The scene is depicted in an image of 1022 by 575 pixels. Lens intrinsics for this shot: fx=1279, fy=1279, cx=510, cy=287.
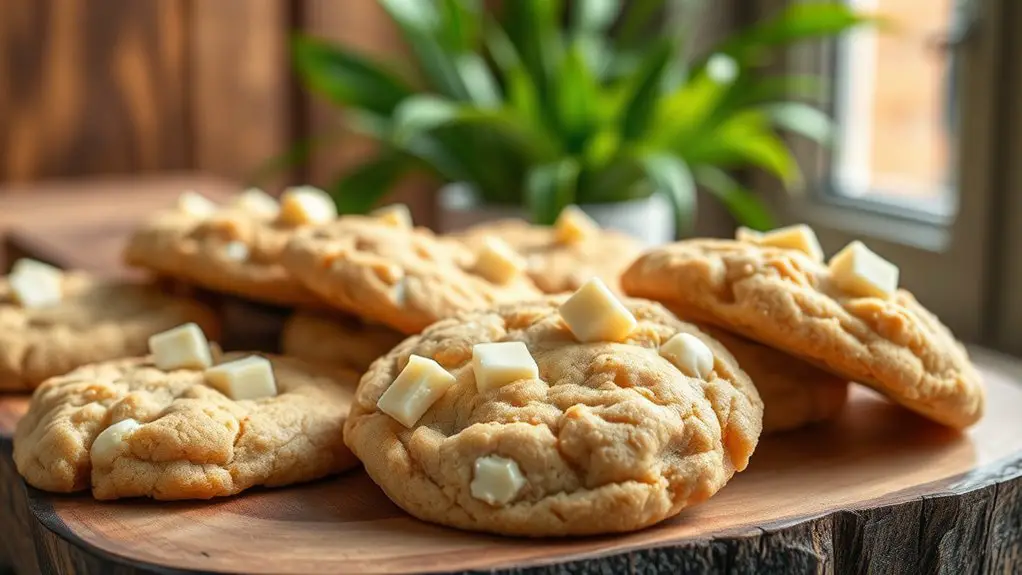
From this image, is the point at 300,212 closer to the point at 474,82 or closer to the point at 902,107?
the point at 474,82

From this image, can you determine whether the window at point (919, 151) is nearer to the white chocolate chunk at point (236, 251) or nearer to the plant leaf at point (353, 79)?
the plant leaf at point (353, 79)

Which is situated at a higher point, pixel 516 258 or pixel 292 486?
pixel 516 258

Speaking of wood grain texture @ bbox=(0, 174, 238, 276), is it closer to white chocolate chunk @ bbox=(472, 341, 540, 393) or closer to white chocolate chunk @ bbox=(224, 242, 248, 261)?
white chocolate chunk @ bbox=(224, 242, 248, 261)

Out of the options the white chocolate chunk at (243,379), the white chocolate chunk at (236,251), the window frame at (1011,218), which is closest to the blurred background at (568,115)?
the window frame at (1011,218)

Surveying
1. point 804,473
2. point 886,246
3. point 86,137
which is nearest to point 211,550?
point 804,473

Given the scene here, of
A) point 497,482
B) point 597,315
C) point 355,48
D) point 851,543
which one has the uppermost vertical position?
point 355,48

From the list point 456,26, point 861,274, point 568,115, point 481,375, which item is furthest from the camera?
point 456,26

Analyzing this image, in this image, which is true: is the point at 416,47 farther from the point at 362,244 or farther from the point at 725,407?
the point at 725,407

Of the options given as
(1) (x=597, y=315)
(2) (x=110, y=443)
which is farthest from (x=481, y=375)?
(2) (x=110, y=443)
